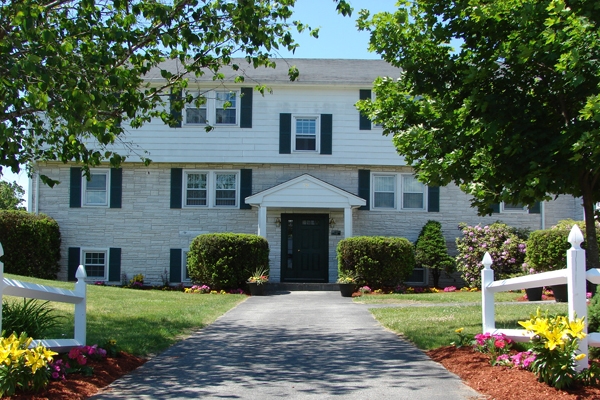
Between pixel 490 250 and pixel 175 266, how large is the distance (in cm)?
1018

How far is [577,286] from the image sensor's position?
5742 millimetres

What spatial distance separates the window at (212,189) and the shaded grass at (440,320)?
936 centimetres

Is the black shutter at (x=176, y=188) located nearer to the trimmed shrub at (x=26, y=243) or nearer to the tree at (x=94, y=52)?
the trimmed shrub at (x=26, y=243)

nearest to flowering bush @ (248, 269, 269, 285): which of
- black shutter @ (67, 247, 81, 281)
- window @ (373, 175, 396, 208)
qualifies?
window @ (373, 175, 396, 208)

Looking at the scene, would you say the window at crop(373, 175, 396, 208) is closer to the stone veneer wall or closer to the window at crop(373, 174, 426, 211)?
the window at crop(373, 174, 426, 211)

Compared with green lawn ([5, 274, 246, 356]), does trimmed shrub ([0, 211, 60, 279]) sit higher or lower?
higher

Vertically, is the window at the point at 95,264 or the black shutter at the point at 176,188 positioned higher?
the black shutter at the point at 176,188

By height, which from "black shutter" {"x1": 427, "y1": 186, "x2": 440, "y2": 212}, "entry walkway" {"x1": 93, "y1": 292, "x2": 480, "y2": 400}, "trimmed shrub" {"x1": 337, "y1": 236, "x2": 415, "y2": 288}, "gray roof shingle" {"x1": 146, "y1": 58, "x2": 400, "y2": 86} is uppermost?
"gray roof shingle" {"x1": 146, "y1": 58, "x2": 400, "y2": 86}

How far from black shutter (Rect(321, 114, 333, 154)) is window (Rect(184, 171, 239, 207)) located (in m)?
3.10

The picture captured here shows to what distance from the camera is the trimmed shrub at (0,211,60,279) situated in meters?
19.3

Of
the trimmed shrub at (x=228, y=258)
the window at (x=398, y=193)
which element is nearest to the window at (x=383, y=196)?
→ the window at (x=398, y=193)

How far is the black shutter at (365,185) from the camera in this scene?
21.4 m

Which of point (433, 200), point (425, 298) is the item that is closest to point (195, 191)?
point (433, 200)

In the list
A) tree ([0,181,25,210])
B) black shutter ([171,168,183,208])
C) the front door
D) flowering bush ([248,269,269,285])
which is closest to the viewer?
flowering bush ([248,269,269,285])
